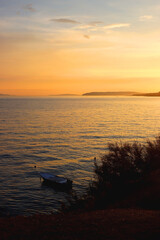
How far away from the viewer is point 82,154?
4547cm

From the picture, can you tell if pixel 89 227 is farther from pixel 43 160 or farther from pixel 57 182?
pixel 43 160

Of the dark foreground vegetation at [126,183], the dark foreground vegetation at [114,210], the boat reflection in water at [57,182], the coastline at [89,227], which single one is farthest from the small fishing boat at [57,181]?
the coastline at [89,227]

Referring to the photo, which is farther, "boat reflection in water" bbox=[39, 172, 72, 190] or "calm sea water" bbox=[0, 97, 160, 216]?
"boat reflection in water" bbox=[39, 172, 72, 190]

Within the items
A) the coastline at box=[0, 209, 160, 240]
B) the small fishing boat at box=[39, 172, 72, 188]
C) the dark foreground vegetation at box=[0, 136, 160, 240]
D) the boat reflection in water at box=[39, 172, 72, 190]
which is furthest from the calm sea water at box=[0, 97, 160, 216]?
the coastline at box=[0, 209, 160, 240]

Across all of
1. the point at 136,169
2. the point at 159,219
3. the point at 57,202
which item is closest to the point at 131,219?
the point at 159,219

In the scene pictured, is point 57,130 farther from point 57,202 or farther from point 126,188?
point 126,188

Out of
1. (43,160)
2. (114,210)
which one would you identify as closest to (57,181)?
(43,160)

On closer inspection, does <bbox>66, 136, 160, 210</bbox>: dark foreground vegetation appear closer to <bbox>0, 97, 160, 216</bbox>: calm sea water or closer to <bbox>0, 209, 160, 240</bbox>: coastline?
<bbox>0, 209, 160, 240</bbox>: coastline

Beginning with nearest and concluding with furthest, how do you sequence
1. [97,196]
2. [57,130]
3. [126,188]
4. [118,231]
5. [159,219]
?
[118,231]
[159,219]
[97,196]
[126,188]
[57,130]

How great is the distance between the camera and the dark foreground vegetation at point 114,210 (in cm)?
1180

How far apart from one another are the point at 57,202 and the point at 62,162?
1360 centimetres

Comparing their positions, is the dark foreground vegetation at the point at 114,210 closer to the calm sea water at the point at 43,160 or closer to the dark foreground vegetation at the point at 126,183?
the dark foreground vegetation at the point at 126,183

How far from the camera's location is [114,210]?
51.7 feet

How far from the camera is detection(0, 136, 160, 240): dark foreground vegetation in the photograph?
11.8 meters
